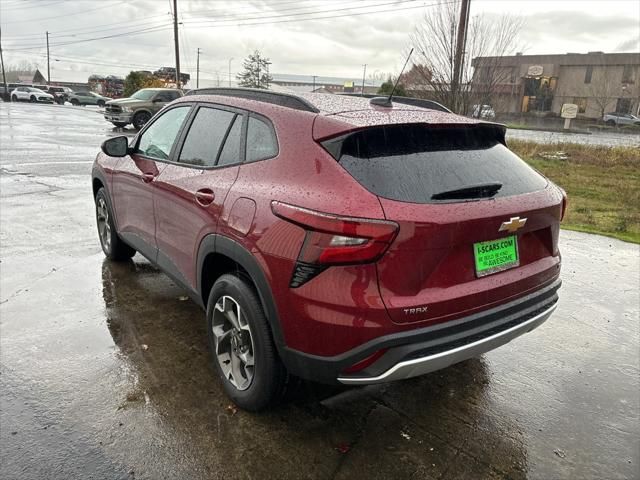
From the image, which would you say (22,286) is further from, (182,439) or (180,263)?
(182,439)

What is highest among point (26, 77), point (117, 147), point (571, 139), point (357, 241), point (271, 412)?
point (26, 77)

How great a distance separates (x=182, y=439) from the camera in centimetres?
259

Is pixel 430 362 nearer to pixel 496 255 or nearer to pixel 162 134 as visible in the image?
pixel 496 255

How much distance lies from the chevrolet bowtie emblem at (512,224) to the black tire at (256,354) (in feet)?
4.26

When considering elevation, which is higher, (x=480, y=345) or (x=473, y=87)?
(x=473, y=87)

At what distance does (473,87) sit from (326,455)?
12647 millimetres

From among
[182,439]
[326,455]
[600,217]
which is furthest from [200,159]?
[600,217]

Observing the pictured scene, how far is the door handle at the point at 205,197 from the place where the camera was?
2.90 metres

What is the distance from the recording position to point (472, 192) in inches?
95.3

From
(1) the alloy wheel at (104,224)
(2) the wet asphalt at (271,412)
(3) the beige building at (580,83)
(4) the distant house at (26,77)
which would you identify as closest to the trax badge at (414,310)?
(2) the wet asphalt at (271,412)

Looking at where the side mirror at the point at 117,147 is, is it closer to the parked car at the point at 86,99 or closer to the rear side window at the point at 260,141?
the rear side window at the point at 260,141

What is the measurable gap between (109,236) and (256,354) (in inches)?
123

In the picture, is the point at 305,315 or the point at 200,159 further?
the point at 200,159

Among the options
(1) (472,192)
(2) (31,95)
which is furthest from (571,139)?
(2) (31,95)
